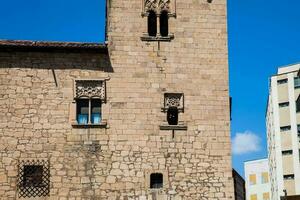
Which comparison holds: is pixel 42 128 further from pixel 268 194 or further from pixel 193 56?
pixel 268 194

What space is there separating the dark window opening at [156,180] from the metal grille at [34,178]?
10.0 feet

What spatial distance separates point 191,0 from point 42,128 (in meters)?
6.30

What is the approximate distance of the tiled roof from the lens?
17.1m

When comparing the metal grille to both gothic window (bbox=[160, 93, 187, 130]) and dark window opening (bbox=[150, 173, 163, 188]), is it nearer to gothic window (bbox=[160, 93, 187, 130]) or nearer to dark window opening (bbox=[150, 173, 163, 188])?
dark window opening (bbox=[150, 173, 163, 188])

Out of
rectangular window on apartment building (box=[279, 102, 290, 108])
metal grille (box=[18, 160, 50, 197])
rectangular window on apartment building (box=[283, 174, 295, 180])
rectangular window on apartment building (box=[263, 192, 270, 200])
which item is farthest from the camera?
rectangular window on apartment building (box=[263, 192, 270, 200])

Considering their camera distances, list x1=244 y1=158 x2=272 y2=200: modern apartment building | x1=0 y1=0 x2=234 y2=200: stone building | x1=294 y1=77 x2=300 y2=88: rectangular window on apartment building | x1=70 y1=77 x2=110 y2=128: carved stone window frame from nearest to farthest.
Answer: x1=0 y1=0 x2=234 y2=200: stone building, x1=70 y1=77 x2=110 y2=128: carved stone window frame, x1=294 y1=77 x2=300 y2=88: rectangular window on apartment building, x1=244 y1=158 x2=272 y2=200: modern apartment building

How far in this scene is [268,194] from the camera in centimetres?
6619

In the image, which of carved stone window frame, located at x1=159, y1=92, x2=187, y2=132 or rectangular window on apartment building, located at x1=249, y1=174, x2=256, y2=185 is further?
rectangular window on apartment building, located at x1=249, y1=174, x2=256, y2=185

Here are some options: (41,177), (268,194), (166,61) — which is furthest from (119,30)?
(268,194)

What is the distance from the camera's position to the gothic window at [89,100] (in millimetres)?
17000

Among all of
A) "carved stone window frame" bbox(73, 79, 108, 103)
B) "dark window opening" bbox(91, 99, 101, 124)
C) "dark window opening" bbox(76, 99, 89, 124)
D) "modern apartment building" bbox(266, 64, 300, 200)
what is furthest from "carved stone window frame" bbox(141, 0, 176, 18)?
"modern apartment building" bbox(266, 64, 300, 200)

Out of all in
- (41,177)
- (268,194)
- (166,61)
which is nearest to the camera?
(41,177)

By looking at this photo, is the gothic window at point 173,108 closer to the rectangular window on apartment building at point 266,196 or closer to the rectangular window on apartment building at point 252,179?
the rectangular window on apartment building at point 266,196

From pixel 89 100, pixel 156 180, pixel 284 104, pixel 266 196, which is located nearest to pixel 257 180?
pixel 266 196
